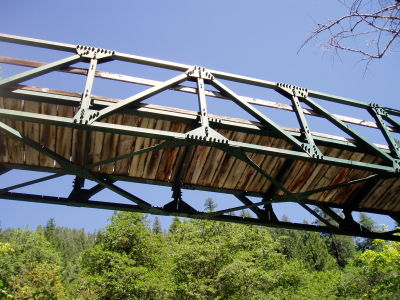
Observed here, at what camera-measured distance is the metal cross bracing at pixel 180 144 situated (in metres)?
4.02

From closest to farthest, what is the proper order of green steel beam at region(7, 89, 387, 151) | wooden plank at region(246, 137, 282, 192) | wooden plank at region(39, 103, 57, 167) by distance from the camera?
green steel beam at region(7, 89, 387, 151) < wooden plank at region(39, 103, 57, 167) < wooden plank at region(246, 137, 282, 192)

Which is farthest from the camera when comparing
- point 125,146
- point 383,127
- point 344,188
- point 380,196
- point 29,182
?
point 380,196

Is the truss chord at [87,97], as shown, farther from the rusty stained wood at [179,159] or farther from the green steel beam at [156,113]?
the rusty stained wood at [179,159]

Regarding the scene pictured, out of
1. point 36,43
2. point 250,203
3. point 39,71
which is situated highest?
point 36,43

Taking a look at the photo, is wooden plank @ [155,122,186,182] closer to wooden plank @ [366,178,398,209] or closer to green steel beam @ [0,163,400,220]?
green steel beam @ [0,163,400,220]

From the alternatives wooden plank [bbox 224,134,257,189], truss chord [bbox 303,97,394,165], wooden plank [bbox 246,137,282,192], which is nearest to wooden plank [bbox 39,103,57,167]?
wooden plank [bbox 224,134,257,189]

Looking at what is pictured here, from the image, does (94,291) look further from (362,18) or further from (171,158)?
(362,18)

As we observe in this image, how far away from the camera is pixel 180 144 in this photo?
12.7 feet

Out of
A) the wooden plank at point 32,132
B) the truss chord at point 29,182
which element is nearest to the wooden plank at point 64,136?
the wooden plank at point 32,132

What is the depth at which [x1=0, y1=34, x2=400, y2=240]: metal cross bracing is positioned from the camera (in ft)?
13.2

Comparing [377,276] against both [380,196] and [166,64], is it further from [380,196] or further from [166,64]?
[166,64]

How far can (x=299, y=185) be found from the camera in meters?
6.27

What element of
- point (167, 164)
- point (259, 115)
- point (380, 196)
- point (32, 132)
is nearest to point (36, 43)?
point (32, 132)

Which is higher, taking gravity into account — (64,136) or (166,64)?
(166,64)
